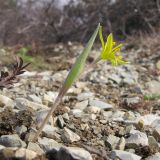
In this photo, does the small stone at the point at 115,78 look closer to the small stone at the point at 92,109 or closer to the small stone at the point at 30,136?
the small stone at the point at 92,109

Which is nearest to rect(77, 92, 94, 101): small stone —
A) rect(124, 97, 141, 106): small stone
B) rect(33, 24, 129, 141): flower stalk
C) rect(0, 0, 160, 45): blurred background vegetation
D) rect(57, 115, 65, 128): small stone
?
rect(124, 97, 141, 106): small stone

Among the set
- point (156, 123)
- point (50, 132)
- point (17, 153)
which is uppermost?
point (17, 153)

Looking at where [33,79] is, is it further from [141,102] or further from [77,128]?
[77,128]

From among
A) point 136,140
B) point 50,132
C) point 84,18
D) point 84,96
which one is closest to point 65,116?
point 50,132

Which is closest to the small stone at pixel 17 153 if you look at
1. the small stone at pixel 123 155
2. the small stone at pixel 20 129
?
the small stone at pixel 20 129

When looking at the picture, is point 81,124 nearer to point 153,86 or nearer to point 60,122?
point 60,122

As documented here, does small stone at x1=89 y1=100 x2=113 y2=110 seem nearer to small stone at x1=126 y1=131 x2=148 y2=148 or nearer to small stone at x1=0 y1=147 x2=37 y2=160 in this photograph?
small stone at x1=126 y1=131 x2=148 y2=148
